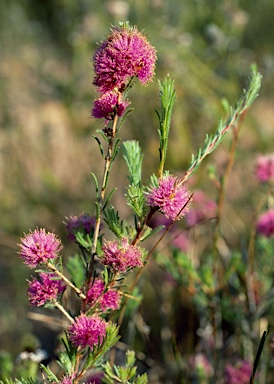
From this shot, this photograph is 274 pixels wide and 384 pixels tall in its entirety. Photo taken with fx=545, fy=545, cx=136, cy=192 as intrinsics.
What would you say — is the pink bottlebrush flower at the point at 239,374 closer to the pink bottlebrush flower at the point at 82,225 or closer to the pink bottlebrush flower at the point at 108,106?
the pink bottlebrush flower at the point at 82,225

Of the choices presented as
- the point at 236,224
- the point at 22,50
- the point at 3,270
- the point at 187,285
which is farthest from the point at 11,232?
the point at 22,50

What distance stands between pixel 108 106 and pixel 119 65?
5cm

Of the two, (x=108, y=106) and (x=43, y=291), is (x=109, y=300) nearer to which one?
(x=43, y=291)

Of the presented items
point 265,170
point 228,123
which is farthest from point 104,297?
point 265,170

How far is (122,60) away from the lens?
1.75 ft

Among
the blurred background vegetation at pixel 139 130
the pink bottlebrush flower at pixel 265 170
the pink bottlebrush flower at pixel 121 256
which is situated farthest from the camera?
the blurred background vegetation at pixel 139 130

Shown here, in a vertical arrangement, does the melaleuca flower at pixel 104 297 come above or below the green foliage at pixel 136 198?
below

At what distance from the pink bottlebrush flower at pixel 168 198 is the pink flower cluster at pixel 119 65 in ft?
0.29

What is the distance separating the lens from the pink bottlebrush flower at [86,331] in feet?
1.78

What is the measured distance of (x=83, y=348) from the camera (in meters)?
0.58

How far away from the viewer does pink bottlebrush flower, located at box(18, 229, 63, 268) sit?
54 centimetres

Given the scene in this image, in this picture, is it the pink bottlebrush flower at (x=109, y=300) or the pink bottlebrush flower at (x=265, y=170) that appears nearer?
the pink bottlebrush flower at (x=109, y=300)

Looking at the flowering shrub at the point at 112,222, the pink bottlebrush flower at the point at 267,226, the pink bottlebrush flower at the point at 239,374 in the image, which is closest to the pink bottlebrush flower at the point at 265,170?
the pink bottlebrush flower at the point at 267,226

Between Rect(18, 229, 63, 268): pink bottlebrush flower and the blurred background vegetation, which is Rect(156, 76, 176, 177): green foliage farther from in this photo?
the blurred background vegetation
